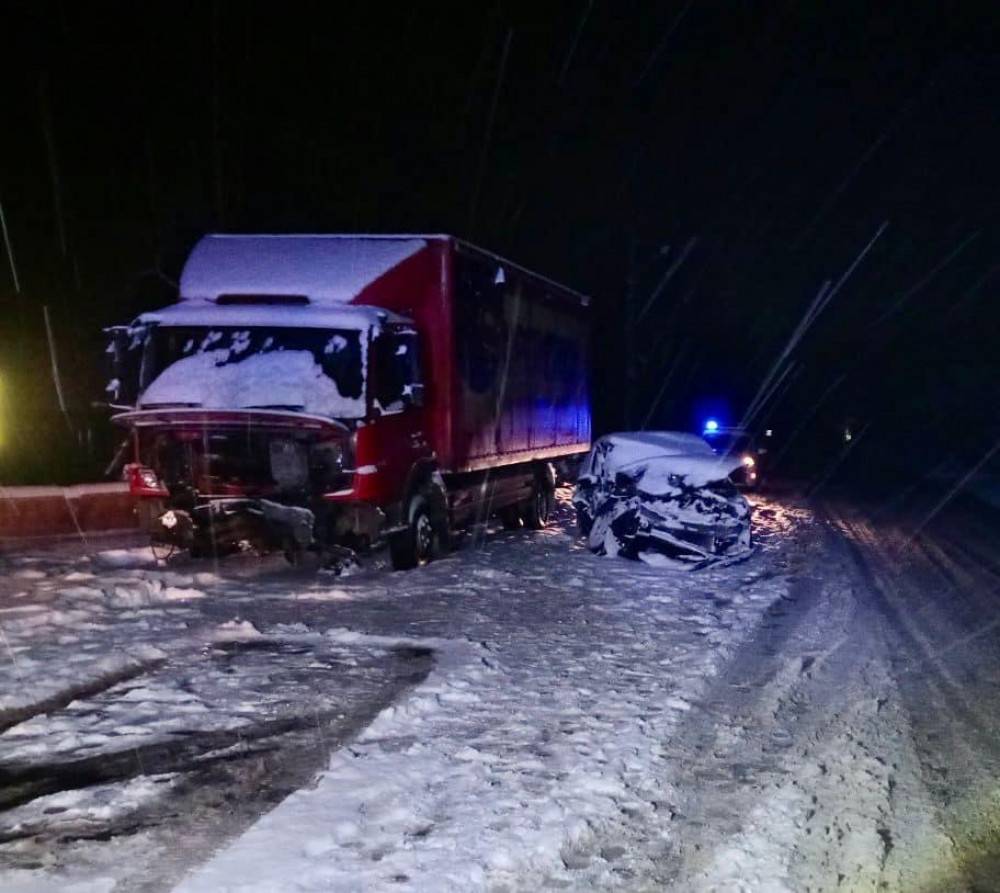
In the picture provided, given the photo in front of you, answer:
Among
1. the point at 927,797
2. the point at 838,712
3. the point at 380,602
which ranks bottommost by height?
the point at 380,602

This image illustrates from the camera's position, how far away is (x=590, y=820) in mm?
5262

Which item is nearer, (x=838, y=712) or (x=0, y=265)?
(x=838, y=712)

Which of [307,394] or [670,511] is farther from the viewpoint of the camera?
[670,511]

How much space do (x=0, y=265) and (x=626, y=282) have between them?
1737 cm

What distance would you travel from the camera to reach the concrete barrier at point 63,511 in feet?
50.2

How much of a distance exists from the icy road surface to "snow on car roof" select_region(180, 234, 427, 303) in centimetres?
313

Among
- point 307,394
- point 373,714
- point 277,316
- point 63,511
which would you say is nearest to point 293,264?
point 277,316

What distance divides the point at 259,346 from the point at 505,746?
6.59 meters

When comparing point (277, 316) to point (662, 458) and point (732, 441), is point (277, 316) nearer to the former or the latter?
point (662, 458)

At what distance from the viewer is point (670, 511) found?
44.8ft

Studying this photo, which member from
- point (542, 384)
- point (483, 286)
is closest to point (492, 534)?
point (542, 384)

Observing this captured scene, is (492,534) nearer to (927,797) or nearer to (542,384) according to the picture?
(542,384)

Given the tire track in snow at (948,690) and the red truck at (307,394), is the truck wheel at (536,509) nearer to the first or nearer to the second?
the red truck at (307,394)

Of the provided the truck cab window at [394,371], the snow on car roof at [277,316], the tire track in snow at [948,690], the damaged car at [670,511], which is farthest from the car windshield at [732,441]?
the snow on car roof at [277,316]
